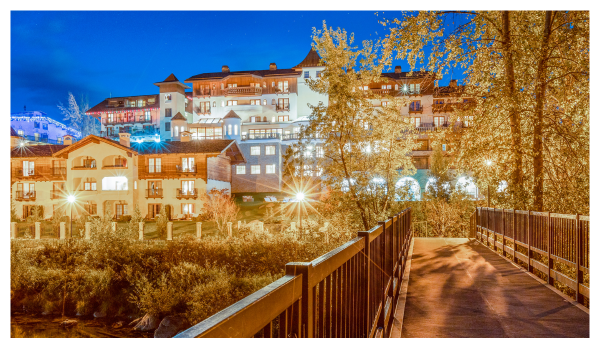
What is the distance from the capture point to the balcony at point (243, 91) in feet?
186

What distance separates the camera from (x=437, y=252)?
43.2 feet

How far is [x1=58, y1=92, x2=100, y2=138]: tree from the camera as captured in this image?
228 ft

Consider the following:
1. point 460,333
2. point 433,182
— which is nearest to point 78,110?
point 433,182

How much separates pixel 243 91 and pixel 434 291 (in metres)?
51.9

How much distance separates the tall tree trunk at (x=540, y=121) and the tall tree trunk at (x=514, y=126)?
0.45m

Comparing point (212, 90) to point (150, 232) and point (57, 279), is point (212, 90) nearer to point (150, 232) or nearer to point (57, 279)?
point (150, 232)

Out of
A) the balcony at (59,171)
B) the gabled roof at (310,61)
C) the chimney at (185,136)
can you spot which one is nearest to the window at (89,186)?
the balcony at (59,171)

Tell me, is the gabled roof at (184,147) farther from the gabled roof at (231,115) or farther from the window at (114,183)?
the gabled roof at (231,115)

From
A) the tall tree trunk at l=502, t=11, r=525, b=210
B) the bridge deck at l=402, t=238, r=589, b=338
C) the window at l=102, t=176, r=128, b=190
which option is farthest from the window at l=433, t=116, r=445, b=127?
the bridge deck at l=402, t=238, r=589, b=338

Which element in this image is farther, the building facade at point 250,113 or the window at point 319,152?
the building facade at point 250,113

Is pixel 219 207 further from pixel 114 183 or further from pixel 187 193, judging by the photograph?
pixel 114 183

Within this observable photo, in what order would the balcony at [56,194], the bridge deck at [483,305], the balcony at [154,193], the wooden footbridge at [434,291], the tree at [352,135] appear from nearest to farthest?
the wooden footbridge at [434,291], the bridge deck at [483,305], the tree at [352,135], the balcony at [154,193], the balcony at [56,194]

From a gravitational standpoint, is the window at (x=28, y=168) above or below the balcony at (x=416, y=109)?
below

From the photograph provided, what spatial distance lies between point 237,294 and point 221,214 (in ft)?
44.9
